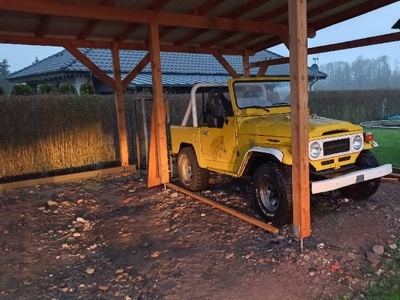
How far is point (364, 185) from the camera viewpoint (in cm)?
490

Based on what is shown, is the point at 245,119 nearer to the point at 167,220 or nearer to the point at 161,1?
the point at 167,220

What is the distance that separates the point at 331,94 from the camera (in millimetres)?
16500

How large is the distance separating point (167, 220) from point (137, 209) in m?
0.83

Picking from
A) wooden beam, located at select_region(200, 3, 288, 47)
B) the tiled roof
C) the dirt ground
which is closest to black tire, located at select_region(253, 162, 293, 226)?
the dirt ground

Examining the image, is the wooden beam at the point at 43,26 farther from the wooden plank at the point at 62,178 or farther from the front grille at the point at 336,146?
the front grille at the point at 336,146

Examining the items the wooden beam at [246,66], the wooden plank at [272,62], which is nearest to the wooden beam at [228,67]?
the wooden beam at [246,66]

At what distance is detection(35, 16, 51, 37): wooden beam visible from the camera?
20.1ft

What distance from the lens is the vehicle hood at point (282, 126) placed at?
4219 millimetres

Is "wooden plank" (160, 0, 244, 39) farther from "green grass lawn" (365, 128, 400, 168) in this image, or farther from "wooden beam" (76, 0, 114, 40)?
"green grass lawn" (365, 128, 400, 168)

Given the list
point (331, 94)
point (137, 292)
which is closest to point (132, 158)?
point (137, 292)

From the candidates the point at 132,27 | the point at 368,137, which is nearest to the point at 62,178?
the point at 132,27

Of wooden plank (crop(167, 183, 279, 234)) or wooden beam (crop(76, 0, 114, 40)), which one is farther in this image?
wooden beam (crop(76, 0, 114, 40))

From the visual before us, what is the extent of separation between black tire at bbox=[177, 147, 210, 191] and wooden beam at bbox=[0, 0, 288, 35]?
2355mm

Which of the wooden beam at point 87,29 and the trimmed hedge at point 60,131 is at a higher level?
the wooden beam at point 87,29
